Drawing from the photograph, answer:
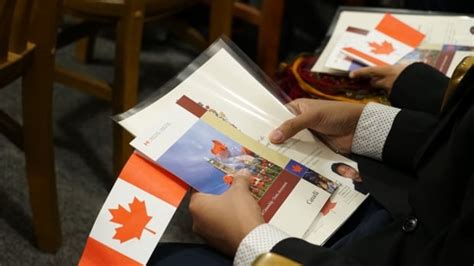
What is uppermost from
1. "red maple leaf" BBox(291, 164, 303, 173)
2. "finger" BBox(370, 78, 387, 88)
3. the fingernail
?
"finger" BBox(370, 78, 387, 88)

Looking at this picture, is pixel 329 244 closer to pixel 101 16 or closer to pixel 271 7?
pixel 101 16

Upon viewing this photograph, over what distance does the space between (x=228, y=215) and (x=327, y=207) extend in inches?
5.8

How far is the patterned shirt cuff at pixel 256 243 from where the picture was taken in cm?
68

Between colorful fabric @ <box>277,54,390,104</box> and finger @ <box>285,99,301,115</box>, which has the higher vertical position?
finger @ <box>285,99,301,115</box>

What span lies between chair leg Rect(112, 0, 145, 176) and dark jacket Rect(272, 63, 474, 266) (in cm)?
62

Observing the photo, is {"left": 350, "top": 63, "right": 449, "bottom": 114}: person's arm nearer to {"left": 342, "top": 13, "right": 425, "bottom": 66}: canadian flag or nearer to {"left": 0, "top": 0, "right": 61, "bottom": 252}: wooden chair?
{"left": 342, "top": 13, "right": 425, "bottom": 66}: canadian flag

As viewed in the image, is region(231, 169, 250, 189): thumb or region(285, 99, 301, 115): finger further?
region(285, 99, 301, 115): finger

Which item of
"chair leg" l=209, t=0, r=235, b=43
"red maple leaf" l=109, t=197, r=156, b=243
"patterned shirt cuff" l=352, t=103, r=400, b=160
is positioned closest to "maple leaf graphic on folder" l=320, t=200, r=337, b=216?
"patterned shirt cuff" l=352, t=103, r=400, b=160

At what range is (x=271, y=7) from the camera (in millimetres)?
1728

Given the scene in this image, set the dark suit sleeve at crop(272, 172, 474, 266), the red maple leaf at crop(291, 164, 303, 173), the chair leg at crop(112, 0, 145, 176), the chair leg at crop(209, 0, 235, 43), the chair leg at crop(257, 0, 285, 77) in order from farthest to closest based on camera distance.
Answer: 1. the chair leg at crop(257, 0, 285, 77)
2. the chair leg at crop(209, 0, 235, 43)
3. the chair leg at crop(112, 0, 145, 176)
4. the red maple leaf at crop(291, 164, 303, 173)
5. the dark suit sleeve at crop(272, 172, 474, 266)

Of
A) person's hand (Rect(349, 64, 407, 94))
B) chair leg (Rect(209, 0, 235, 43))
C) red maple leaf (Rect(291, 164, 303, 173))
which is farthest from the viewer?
chair leg (Rect(209, 0, 235, 43))

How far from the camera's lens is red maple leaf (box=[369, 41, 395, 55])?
112 cm

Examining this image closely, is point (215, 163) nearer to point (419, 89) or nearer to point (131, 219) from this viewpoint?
point (131, 219)

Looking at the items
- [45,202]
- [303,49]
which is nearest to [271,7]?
[303,49]
